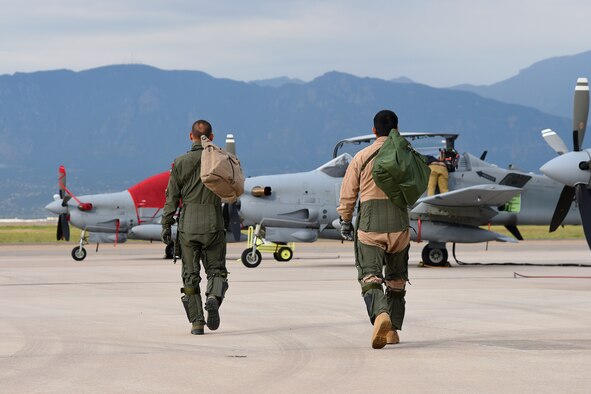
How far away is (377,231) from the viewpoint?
9.85 meters

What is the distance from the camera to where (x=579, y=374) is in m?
7.83

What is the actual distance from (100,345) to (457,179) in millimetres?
15611

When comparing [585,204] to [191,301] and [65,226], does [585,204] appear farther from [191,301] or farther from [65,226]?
[65,226]

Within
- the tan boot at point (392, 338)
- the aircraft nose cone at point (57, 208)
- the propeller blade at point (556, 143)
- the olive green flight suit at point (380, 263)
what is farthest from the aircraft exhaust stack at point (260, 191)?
the tan boot at point (392, 338)

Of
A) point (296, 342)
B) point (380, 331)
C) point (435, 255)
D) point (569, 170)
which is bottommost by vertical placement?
point (435, 255)

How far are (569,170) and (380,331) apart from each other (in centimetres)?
803

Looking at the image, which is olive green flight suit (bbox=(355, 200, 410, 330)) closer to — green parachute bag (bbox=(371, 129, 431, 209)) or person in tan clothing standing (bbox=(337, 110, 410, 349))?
person in tan clothing standing (bbox=(337, 110, 410, 349))

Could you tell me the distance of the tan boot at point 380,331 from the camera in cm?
917

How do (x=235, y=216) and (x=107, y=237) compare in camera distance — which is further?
(x=107, y=237)

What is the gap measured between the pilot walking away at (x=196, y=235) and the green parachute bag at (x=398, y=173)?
→ 1.86 metres

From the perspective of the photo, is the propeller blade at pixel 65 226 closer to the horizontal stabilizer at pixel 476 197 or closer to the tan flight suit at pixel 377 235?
the horizontal stabilizer at pixel 476 197

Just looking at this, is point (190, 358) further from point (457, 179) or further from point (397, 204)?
point (457, 179)

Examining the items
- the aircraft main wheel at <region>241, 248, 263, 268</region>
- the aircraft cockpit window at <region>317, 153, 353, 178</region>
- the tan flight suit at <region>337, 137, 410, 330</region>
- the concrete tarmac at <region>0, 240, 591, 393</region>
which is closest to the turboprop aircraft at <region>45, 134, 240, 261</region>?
the aircraft main wheel at <region>241, 248, 263, 268</region>

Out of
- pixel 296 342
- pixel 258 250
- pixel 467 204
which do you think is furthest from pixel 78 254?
pixel 296 342
